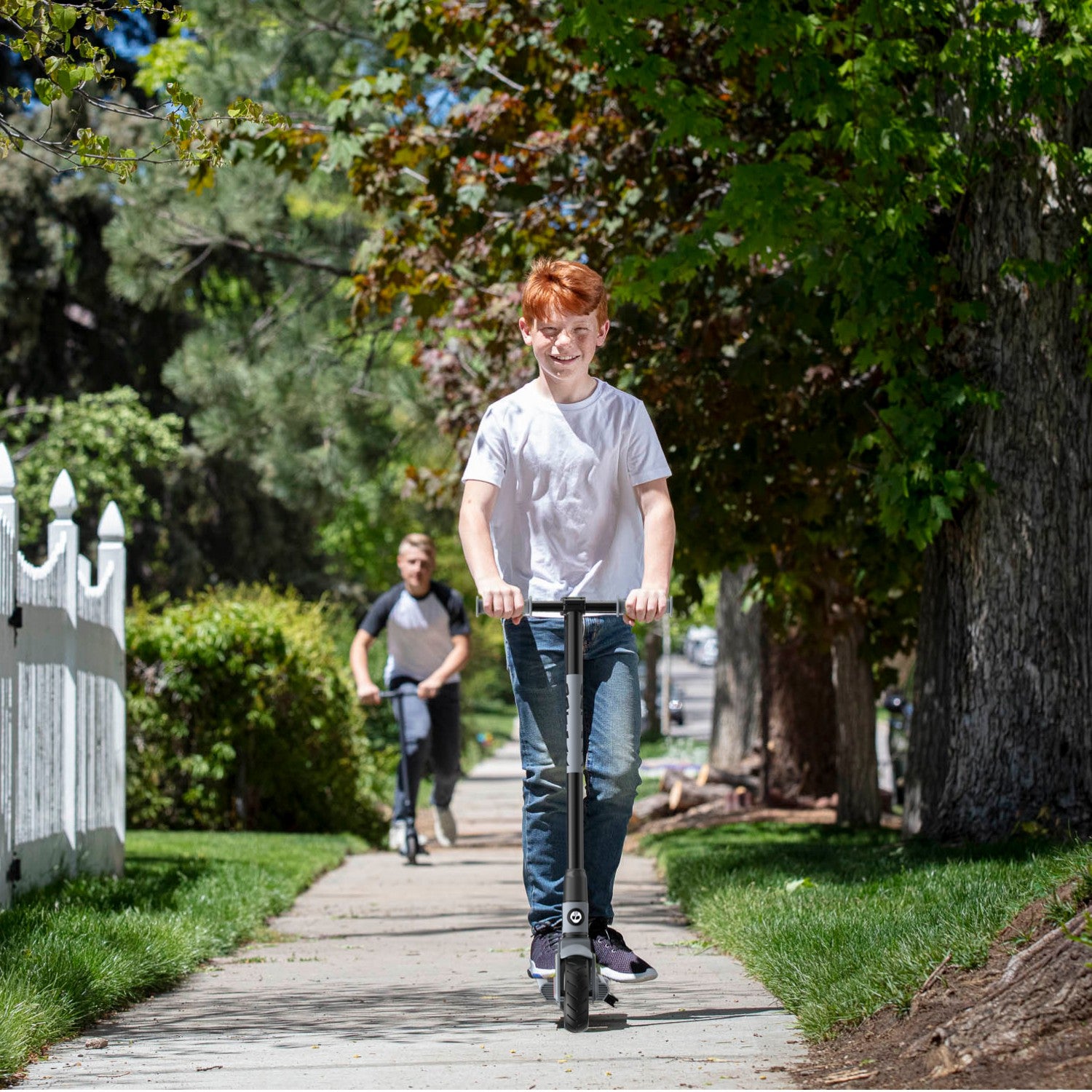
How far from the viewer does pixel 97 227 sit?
80.1 feet

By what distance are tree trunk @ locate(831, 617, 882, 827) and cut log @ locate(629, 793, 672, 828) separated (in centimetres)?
325

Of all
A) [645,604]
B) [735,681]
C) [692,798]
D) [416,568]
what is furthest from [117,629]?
[735,681]

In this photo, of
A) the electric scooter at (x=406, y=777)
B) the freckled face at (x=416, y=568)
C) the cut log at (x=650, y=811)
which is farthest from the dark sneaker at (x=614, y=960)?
the cut log at (x=650, y=811)

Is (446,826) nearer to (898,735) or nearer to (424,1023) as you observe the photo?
(424,1023)

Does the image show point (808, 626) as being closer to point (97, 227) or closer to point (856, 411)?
point (856, 411)

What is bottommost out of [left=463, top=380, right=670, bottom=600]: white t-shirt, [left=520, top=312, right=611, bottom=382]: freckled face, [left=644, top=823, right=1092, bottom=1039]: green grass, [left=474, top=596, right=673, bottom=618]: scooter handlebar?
[left=644, top=823, right=1092, bottom=1039]: green grass

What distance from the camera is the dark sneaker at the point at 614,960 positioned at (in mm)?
4633

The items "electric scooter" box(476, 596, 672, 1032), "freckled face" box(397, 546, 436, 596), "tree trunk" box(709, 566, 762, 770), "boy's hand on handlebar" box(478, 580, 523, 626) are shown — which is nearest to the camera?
"boy's hand on handlebar" box(478, 580, 523, 626)

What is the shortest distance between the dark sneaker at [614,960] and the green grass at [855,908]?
1.54 feet

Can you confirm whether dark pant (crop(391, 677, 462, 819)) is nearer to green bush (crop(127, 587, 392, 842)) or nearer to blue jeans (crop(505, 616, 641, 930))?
green bush (crop(127, 587, 392, 842))

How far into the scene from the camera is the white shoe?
1159 cm

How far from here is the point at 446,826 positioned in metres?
11.7

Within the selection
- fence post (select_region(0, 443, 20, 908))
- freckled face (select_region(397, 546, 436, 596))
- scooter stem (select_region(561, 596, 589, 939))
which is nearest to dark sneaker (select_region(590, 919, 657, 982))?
scooter stem (select_region(561, 596, 589, 939))

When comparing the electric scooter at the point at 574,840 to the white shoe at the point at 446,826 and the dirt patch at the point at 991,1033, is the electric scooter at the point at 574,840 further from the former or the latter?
the white shoe at the point at 446,826
